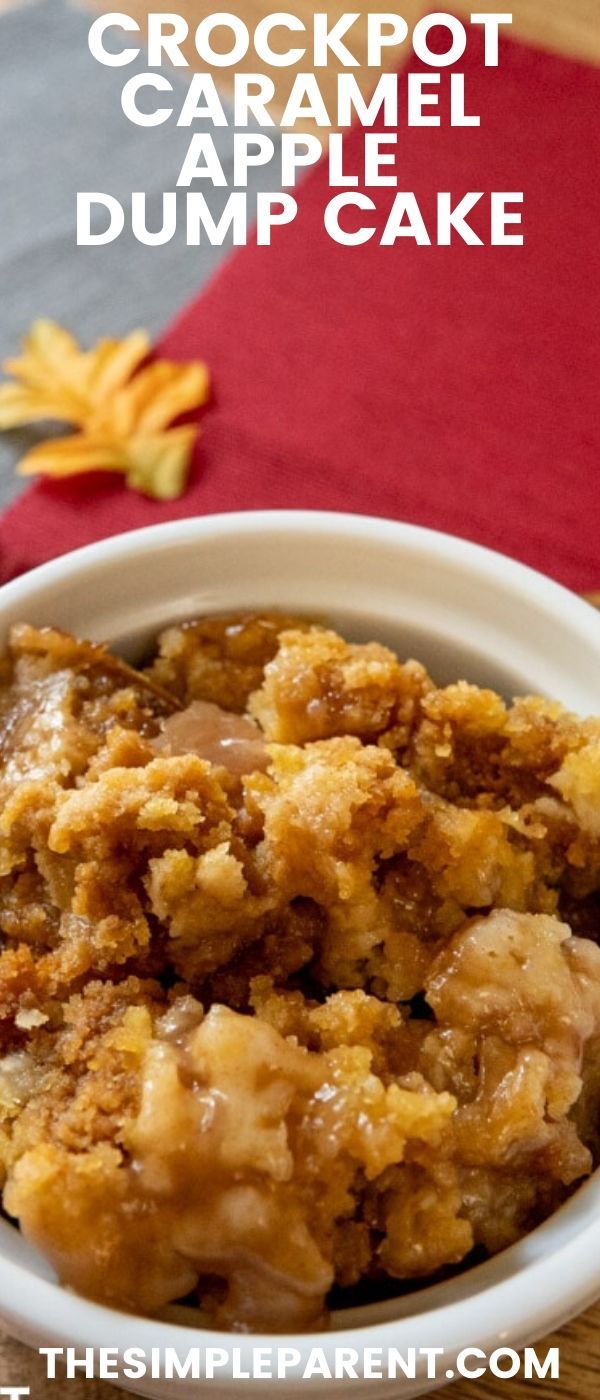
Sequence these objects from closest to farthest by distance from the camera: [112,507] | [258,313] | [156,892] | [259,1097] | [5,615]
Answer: [259,1097] < [156,892] < [5,615] < [112,507] < [258,313]

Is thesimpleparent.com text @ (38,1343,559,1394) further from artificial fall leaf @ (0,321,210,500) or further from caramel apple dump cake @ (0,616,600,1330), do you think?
artificial fall leaf @ (0,321,210,500)

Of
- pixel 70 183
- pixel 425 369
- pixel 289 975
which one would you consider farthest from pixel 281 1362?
pixel 70 183

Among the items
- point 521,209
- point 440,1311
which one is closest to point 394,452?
point 521,209

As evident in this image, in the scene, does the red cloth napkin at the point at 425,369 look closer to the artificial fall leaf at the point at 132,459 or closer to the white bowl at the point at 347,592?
the artificial fall leaf at the point at 132,459

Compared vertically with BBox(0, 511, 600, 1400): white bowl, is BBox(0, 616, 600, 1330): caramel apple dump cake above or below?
below

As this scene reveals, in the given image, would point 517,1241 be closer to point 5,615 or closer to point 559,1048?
point 559,1048

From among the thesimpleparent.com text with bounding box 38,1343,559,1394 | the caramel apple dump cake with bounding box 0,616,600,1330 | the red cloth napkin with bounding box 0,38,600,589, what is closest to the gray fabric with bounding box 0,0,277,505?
the red cloth napkin with bounding box 0,38,600,589

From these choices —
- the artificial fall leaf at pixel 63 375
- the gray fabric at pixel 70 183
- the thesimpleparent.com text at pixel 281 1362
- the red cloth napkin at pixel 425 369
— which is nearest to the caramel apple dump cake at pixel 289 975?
the thesimpleparent.com text at pixel 281 1362
